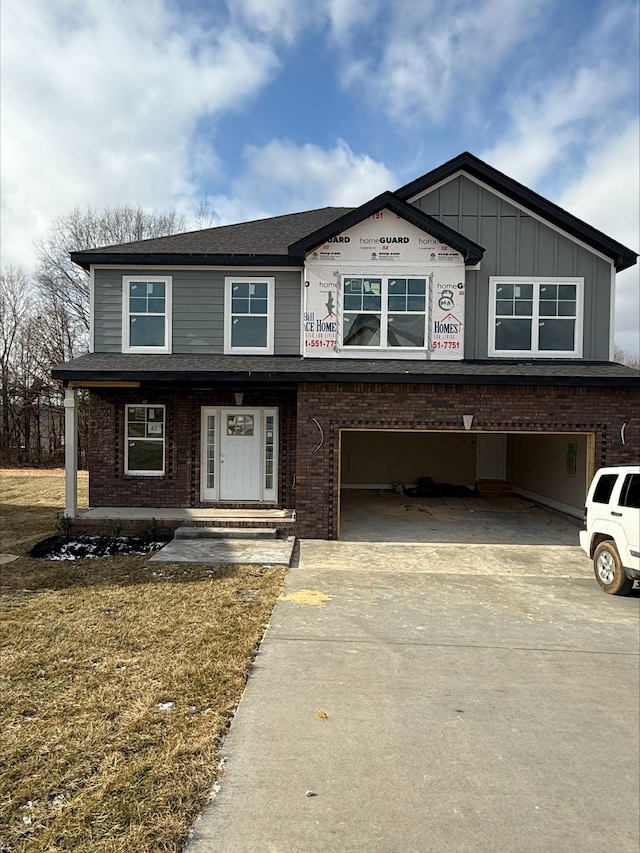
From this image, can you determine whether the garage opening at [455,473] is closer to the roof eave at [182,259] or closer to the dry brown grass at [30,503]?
the roof eave at [182,259]

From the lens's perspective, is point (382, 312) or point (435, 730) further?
point (382, 312)

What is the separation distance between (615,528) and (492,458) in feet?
34.5

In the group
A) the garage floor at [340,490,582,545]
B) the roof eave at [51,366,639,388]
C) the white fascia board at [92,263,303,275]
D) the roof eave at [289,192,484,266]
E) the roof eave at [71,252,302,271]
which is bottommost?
the garage floor at [340,490,582,545]

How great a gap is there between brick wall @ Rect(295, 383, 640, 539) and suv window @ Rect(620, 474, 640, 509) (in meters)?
3.24

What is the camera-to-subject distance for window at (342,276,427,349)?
11.0 meters

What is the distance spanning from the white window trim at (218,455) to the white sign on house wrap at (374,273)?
6.04ft

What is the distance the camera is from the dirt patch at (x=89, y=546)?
8.92 m

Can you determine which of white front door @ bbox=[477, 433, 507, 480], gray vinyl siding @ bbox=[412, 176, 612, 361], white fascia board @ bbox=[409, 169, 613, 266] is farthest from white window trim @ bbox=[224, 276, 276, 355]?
white front door @ bbox=[477, 433, 507, 480]

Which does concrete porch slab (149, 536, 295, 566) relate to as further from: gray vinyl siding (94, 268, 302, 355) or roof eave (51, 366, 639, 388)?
gray vinyl siding (94, 268, 302, 355)

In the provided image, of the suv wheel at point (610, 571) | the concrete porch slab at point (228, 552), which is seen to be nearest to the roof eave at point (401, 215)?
the concrete porch slab at point (228, 552)

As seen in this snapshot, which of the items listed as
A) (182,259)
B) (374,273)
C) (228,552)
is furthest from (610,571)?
(182,259)

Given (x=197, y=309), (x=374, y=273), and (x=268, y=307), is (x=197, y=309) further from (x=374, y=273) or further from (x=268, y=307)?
(x=374, y=273)

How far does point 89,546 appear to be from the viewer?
941 cm

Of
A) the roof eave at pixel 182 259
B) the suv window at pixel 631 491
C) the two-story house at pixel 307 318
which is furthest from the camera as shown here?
the roof eave at pixel 182 259
